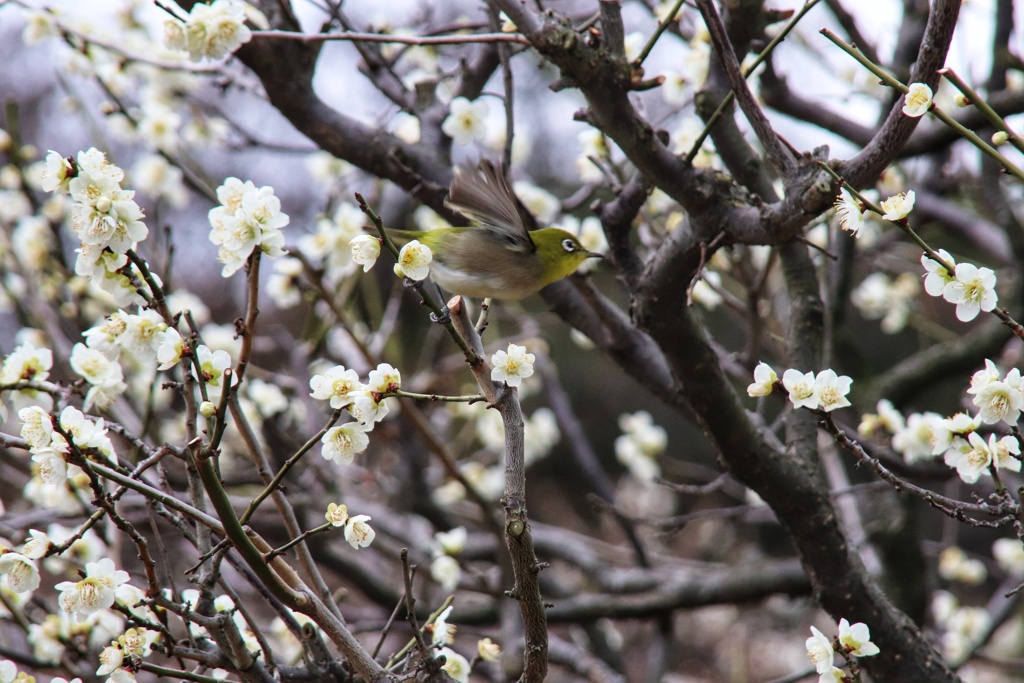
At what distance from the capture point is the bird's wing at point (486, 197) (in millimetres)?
1899

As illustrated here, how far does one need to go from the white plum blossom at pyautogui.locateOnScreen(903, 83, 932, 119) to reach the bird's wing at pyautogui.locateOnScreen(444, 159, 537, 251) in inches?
33.6

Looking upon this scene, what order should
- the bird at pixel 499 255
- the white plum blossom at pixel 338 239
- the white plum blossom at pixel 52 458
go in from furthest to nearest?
the white plum blossom at pixel 338 239 < the bird at pixel 499 255 < the white plum blossom at pixel 52 458

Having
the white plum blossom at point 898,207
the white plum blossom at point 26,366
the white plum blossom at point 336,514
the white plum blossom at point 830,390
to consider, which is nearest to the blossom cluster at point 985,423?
the white plum blossom at point 830,390

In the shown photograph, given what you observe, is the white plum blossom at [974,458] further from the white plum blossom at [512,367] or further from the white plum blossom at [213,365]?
the white plum blossom at [213,365]

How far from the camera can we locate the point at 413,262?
1.39m

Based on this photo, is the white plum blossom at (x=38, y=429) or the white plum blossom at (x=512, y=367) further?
the white plum blossom at (x=512, y=367)

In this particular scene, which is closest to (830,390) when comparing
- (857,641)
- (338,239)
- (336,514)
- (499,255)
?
(857,641)

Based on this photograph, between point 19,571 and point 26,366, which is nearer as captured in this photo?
point 19,571

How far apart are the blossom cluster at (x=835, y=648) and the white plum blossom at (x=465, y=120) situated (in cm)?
159

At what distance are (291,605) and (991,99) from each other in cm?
302

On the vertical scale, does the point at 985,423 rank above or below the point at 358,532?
above

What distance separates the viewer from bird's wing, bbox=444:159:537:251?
190cm

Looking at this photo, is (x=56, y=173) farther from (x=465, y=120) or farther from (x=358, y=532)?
(x=465, y=120)

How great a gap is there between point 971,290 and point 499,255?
1.18 metres
